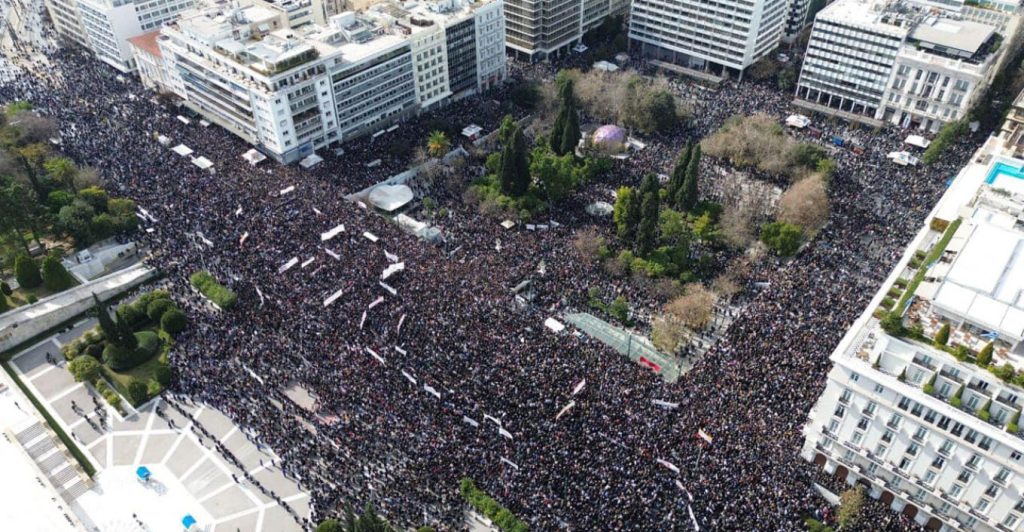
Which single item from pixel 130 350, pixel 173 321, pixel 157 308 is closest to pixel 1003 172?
pixel 173 321

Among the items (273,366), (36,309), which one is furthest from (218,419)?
(36,309)

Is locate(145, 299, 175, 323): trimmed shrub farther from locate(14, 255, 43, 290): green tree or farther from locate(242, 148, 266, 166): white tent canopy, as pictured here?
locate(242, 148, 266, 166): white tent canopy

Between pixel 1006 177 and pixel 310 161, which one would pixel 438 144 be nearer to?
pixel 310 161

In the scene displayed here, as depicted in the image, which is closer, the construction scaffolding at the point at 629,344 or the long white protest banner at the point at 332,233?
the construction scaffolding at the point at 629,344

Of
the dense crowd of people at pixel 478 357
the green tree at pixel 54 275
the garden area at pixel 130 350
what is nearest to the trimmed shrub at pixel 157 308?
the garden area at pixel 130 350

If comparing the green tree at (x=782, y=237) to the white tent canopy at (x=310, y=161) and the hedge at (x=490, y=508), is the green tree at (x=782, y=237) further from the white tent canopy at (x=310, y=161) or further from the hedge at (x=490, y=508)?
the white tent canopy at (x=310, y=161)
